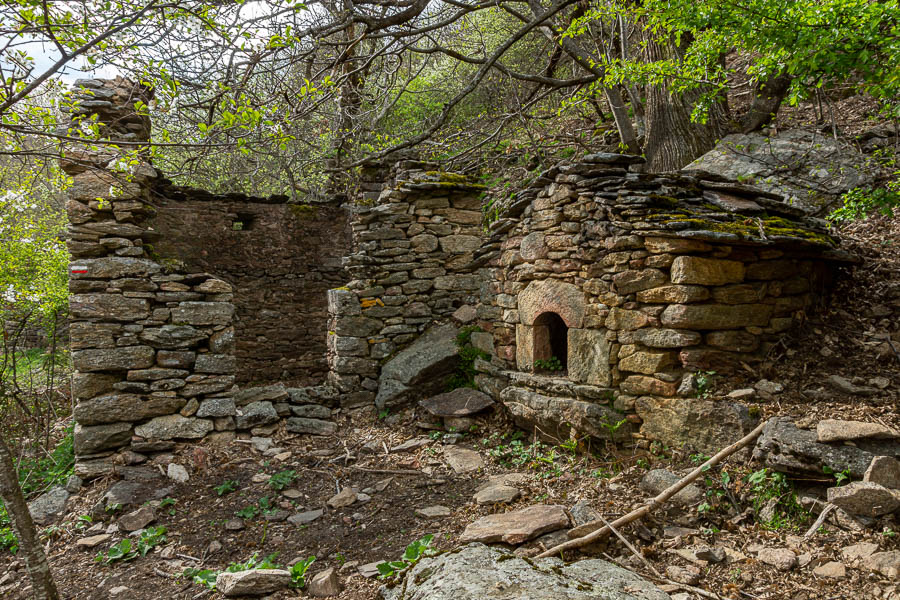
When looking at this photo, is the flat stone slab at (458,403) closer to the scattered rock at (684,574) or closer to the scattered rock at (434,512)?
the scattered rock at (434,512)

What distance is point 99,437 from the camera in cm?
452

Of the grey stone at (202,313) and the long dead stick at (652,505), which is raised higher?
the grey stone at (202,313)

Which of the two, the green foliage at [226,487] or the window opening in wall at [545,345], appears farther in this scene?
the window opening in wall at [545,345]

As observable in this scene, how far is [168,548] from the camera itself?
11.3 ft

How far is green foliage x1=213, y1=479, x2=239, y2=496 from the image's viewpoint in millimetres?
4148

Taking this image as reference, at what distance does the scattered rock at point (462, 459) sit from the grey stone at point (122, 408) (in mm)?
2836

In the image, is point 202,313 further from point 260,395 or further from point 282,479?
point 282,479

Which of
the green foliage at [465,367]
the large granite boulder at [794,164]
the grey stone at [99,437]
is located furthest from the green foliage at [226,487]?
the large granite boulder at [794,164]

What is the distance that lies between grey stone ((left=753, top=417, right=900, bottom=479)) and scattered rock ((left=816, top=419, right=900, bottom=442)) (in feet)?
0.12

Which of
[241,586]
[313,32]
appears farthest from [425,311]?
[241,586]

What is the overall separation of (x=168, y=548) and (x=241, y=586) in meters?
1.20

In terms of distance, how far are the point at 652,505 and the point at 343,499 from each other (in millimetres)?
2435

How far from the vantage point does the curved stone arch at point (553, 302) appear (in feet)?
14.2

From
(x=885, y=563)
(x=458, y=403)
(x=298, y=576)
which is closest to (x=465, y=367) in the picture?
(x=458, y=403)
